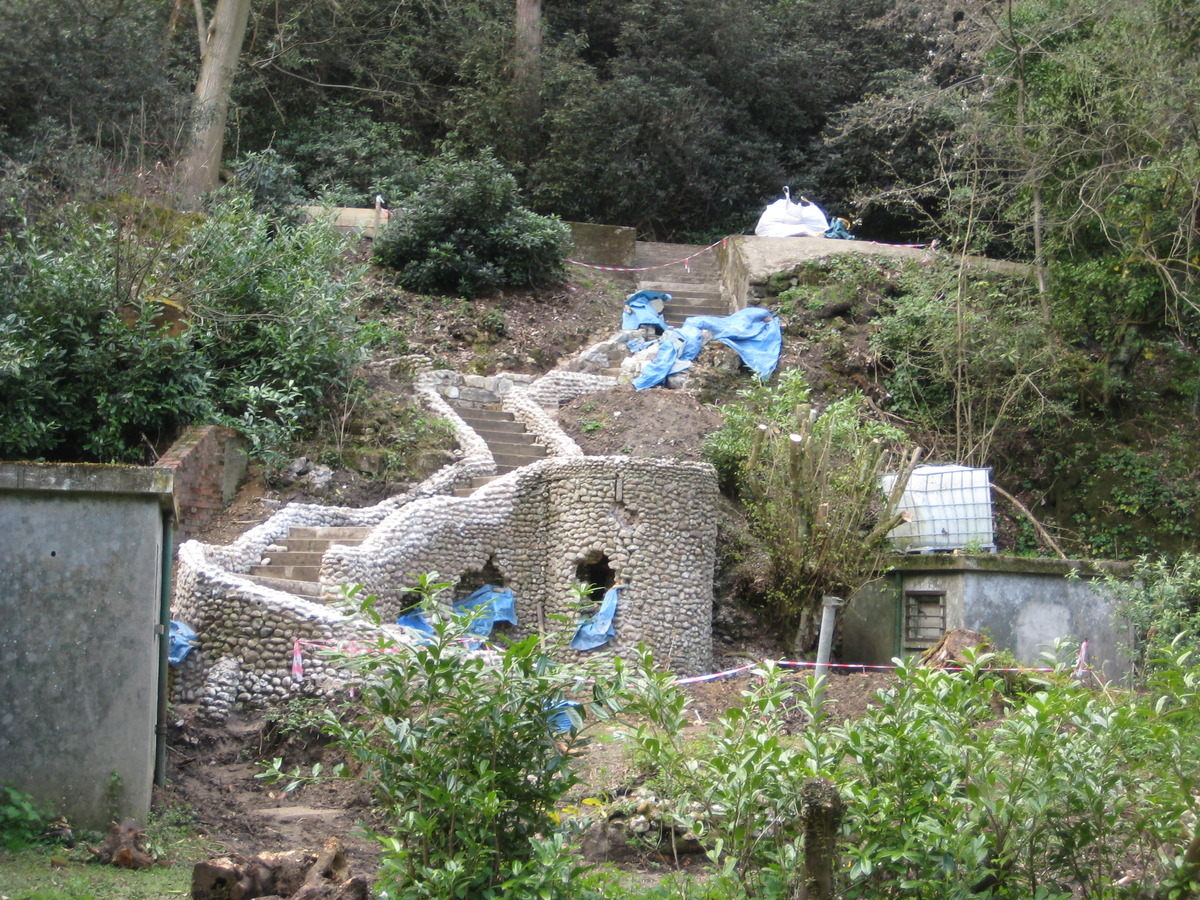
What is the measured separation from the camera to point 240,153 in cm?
2172

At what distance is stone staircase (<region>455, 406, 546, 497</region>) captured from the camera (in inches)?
587

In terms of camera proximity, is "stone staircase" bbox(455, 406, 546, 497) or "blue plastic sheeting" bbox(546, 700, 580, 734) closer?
"blue plastic sheeting" bbox(546, 700, 580, 734)

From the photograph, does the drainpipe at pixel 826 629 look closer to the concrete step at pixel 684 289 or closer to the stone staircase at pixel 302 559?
the stone staircase at pixel 302 559

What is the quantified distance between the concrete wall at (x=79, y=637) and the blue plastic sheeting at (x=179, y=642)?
2.50 meters

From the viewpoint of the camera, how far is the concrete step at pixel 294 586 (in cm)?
Answer: 1109

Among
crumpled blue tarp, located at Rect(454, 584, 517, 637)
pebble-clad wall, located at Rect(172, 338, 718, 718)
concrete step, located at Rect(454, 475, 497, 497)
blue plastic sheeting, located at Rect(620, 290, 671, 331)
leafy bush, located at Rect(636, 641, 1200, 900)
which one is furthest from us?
blue plastic sheeting, located at Rect(620, 290, 671, 331)

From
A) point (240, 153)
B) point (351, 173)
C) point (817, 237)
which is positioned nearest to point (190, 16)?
point (240, 153)

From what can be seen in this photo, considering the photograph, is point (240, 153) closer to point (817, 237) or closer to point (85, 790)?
point (817, 237)

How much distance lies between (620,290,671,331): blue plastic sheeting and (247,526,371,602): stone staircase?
691 cm

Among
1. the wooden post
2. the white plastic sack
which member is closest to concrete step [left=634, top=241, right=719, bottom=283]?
the white plastic sack

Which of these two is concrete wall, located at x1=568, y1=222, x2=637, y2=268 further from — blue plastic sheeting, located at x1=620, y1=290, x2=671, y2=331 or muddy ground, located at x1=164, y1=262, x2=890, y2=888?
blue plastic sheeting, located at x1=620, y1=290, x2=671, y2=331

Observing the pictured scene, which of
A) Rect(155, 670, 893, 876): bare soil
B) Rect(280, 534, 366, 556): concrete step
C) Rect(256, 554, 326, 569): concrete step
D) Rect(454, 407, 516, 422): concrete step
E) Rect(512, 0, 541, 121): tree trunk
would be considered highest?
Rect(512, 0, 541, 121): tree trunk

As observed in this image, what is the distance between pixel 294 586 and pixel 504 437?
4.73 metres

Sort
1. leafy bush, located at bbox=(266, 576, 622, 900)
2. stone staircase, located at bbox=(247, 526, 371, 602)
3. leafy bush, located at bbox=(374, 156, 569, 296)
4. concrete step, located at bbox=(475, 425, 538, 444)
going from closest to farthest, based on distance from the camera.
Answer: leafy bush, located at bbox=(266, 576, 622, 900)
stone staircase, located at bbox=(247, 526, 371, 602)
concrete step, located at bbox=(475, 425, 538, 444)
leafy bush, located at bbox=(374, 156, 569, 296)
